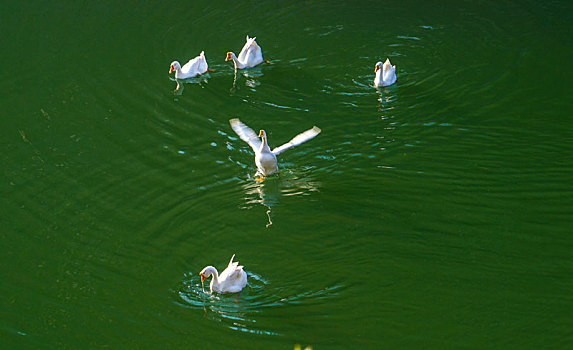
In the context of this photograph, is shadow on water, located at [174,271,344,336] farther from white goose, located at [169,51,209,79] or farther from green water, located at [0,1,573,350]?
white goose, located at [169,51,209,79]

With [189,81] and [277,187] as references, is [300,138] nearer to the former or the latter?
[277,187]

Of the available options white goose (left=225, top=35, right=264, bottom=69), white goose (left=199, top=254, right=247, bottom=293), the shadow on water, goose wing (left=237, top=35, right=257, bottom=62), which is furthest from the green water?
goose wing (left=237, top=35, right=257, bottom=62)

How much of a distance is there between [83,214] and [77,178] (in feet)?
3.16

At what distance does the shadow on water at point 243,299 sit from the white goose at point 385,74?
5.09 metres

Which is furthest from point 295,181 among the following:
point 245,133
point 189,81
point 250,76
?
point 189,81

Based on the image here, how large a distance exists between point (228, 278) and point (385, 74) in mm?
5614

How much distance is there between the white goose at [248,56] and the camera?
42.3 ft

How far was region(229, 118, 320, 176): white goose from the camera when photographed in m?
9.54

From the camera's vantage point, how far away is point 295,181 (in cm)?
976

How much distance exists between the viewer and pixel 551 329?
7039 mm

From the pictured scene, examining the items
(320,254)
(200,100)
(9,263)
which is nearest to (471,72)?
(200,100)

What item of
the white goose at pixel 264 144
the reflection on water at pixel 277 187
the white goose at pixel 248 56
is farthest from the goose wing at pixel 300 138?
the white goose at pixel 248 56

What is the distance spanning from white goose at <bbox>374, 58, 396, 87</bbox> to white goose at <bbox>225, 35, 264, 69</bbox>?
2197 mm

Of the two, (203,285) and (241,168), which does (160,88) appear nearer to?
(241,168)
